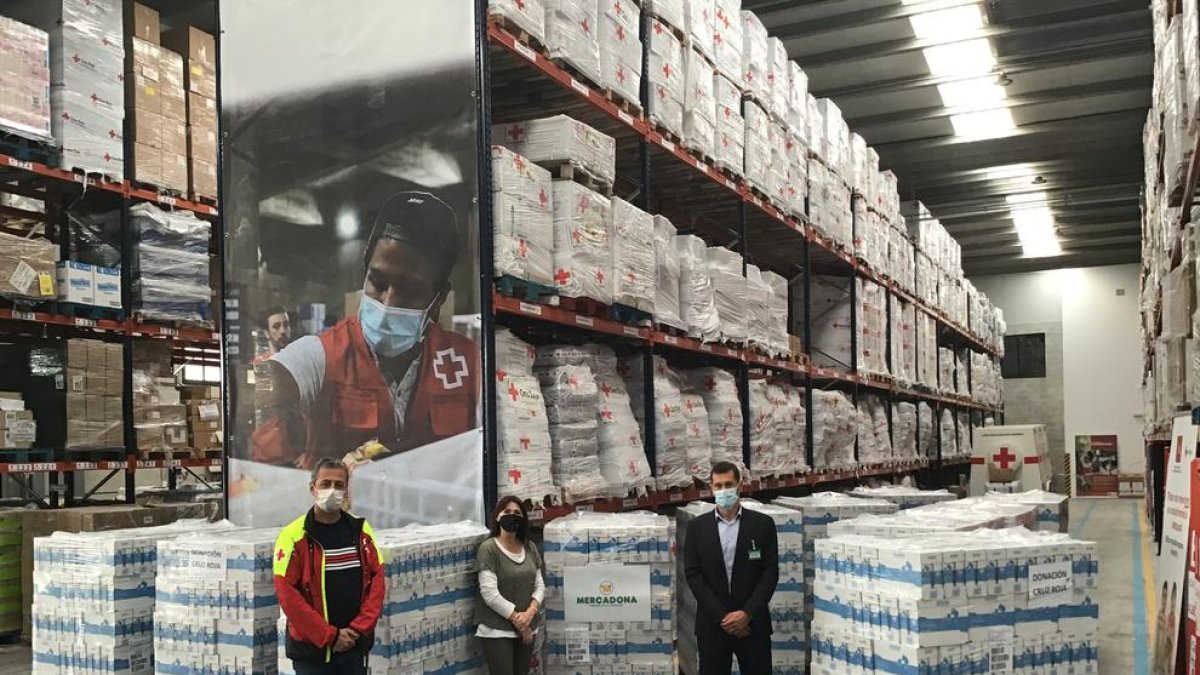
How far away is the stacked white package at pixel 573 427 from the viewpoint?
6.59 metres

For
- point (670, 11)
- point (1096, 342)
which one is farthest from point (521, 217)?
point (1096, 342)

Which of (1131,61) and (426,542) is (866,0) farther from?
(426,542)

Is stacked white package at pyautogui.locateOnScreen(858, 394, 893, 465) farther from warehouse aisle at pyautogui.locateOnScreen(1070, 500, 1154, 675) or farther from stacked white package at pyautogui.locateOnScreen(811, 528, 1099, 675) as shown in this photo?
stacked white package at pyautogui.locateOnScreen(811, 528, 1099, 675)

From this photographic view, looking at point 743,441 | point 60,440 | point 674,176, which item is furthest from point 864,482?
point 60,440

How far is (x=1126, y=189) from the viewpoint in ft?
70.3

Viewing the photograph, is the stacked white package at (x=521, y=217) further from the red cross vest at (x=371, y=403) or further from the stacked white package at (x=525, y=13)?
the stacked white package at (x=525, y=13)

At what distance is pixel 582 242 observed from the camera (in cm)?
664

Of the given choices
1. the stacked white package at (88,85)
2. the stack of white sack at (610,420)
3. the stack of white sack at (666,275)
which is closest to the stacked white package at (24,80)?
the stacked white package at (88,85)

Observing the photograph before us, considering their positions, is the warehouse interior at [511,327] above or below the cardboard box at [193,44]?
below

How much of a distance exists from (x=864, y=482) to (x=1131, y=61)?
21.2ft

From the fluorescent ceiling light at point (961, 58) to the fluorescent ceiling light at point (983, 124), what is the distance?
1.87m

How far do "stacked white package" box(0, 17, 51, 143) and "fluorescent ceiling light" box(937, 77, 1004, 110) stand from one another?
426 inches

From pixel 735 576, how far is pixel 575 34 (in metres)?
3.39

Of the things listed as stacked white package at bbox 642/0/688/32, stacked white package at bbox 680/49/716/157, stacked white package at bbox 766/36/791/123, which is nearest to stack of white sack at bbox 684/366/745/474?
stacked white package at bbox 680/49/716/157
